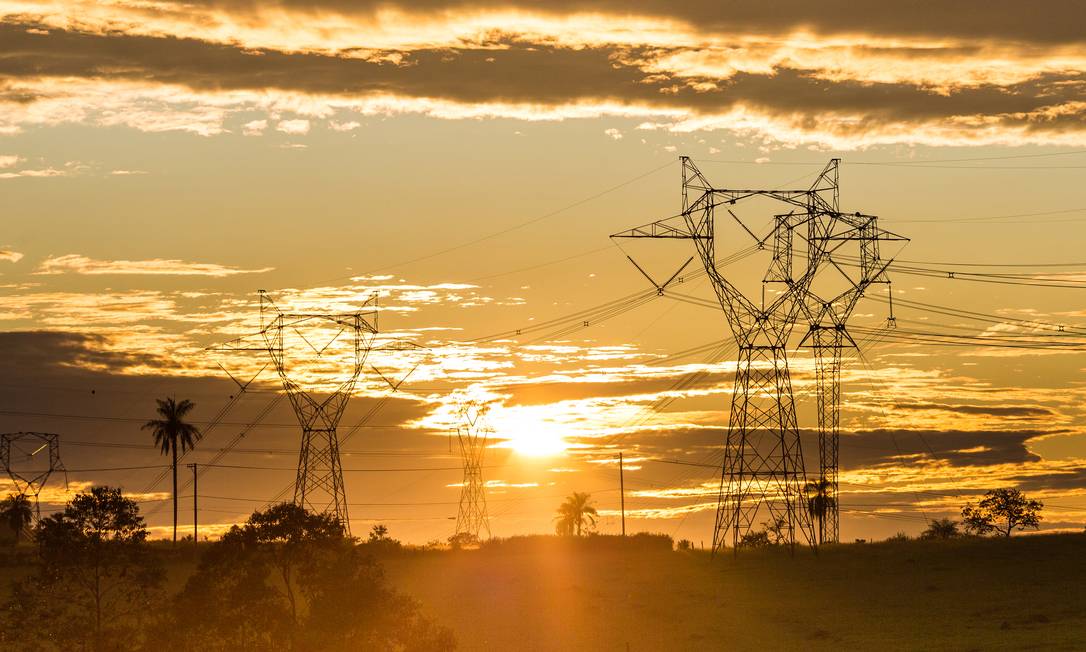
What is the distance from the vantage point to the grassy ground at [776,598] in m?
92.1

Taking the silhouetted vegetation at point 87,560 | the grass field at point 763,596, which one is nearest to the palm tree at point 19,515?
the grass field at point 763,596

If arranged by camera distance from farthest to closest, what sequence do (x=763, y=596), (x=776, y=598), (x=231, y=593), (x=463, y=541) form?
(x=463, y=541) → (x=763, y=596) → (x=776, y=598) → (x=231, y=593)

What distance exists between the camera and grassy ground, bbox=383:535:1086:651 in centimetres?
9212

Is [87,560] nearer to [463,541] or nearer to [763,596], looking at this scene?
[763,596]

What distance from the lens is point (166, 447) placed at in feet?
A: 620

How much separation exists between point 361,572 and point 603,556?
84.6 m

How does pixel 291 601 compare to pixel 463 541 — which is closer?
pixel 291 601

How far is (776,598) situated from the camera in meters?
108

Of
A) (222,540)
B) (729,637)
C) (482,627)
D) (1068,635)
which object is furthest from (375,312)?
(1068,635)

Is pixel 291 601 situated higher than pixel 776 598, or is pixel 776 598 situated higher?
pixel 291 601

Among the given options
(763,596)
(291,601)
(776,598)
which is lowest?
(776,598)

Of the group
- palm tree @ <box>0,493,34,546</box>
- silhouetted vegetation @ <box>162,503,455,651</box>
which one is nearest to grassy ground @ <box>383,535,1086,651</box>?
silhouetted vegetation @ <box>162,503,455,651</box>

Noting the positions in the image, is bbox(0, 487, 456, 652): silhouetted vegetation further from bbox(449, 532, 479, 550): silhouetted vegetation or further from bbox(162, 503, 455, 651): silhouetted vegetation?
bbox(449, 532, 479, 550): silhouetted vegetation

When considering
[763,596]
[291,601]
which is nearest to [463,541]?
[763,596]
